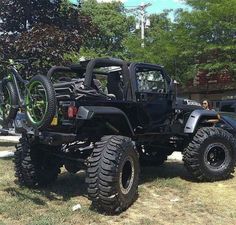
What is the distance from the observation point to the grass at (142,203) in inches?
270

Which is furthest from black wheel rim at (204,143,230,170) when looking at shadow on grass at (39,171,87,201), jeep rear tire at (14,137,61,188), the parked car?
the parked car

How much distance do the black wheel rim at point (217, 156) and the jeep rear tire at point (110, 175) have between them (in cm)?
244

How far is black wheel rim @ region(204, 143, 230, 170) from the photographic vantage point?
959cm

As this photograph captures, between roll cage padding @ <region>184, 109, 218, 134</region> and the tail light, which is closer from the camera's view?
the tail light

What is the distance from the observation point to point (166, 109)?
9398mm

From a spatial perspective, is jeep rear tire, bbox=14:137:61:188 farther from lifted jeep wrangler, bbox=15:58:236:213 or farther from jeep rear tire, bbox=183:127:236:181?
jeep rear tire, bbox=183:127:236:181

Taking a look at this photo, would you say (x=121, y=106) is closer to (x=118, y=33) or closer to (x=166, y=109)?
(x=166, y=109)

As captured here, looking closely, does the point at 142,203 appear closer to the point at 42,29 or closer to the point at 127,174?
the point at 127,174

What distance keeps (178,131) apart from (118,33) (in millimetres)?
34094

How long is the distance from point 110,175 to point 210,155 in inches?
125

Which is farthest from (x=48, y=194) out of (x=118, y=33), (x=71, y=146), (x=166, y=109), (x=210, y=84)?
(x=118, y=33)

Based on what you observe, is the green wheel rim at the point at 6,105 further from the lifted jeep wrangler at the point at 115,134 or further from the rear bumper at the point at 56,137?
the rear bumper at the point at 56,137

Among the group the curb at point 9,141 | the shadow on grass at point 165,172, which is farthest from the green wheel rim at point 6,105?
the curb at point 9,141

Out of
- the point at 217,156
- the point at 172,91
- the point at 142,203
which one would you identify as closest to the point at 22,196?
the point at 142,203
